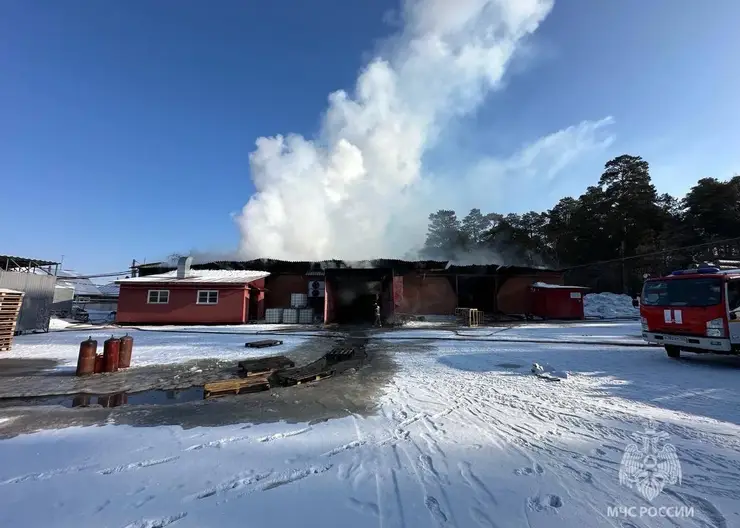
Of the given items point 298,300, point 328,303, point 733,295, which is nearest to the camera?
point 733,295

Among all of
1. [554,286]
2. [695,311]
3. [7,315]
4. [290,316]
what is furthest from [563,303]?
[7,315]

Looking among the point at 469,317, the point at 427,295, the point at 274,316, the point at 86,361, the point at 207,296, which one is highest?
the point at 427,295

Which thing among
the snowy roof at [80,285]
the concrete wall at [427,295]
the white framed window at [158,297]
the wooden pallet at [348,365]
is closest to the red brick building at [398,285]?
the concrete wall at [427,295]

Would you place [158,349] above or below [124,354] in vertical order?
below

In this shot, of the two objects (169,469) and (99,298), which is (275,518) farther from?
(99,298)

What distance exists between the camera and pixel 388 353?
11180 millimetres

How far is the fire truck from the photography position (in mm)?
7844

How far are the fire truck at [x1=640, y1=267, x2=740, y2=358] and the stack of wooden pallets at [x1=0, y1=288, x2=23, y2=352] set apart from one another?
65.3 ft

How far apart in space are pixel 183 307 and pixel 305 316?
7.78 meters

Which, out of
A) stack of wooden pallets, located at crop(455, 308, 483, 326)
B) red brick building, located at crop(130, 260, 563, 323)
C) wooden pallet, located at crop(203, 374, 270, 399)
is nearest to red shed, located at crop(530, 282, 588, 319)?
red brick building, located at crop(130, 260, 563, 323)

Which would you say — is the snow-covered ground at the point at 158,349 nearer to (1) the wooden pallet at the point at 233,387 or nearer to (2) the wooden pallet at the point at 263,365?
(2) the wooden pallet at the point at 263,365

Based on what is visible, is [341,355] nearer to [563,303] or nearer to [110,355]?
[110,355]

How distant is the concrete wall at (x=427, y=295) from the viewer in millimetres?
27281

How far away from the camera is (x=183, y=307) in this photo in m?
22.0
